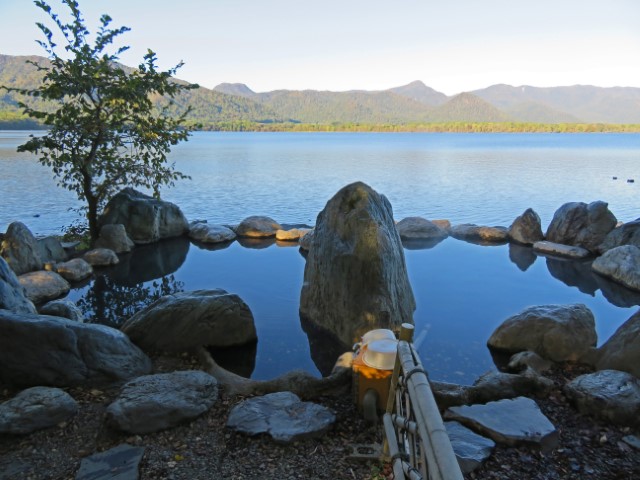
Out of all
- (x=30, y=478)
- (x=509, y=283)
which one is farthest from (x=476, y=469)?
(x=509, y=283)

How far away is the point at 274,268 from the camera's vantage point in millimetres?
14828

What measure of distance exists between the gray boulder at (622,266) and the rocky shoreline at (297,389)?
5903 mm

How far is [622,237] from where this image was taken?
15.4m

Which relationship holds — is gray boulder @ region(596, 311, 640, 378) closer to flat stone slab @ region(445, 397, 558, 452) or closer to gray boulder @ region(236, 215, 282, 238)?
flat stone slab @ region(445, 397, 558, 452)

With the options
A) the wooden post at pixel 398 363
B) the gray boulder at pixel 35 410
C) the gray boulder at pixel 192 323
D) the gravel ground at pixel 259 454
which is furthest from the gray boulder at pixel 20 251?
the wooden post at pixel 398 363

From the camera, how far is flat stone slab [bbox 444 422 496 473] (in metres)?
4.93

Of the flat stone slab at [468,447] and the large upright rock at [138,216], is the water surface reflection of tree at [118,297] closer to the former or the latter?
the large upright rock at [138,216]

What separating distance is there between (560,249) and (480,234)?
328 centimetres

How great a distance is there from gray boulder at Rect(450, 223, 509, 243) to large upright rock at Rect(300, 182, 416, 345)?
32.1 feet

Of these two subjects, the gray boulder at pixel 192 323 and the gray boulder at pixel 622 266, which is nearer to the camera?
the gray boulder at pixel 192 323

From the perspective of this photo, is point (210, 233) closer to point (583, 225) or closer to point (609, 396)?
point (583, 225)

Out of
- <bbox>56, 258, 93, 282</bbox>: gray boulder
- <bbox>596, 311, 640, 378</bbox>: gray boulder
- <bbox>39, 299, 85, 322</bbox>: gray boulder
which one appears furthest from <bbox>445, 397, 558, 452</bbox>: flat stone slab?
<bbox>56, 258, 93, 282</bbox>: gray boulder

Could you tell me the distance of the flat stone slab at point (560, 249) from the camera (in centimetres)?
1612

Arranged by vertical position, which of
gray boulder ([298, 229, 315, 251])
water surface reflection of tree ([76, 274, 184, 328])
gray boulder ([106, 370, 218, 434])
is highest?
gray boulder ([106, 370, 218, 434])
